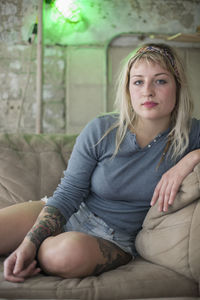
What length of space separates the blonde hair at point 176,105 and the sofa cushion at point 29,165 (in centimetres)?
53

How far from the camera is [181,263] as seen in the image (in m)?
1.23

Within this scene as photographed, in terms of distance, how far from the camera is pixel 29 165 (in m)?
1.92

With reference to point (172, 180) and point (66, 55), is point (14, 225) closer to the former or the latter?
point (172, 180)

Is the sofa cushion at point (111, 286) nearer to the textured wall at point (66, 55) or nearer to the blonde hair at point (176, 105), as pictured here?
the blonde hair at point (176, 105)

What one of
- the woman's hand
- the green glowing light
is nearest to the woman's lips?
the woman's hand

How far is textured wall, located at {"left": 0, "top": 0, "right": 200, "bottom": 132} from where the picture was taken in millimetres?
3926

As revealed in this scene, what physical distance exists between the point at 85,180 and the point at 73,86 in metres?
2.65

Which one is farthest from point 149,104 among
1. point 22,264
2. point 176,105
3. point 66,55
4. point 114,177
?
point 66,55

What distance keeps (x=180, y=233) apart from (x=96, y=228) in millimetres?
389

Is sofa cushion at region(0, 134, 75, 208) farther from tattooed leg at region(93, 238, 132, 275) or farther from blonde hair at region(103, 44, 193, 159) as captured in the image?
tattooed leg at region(93, 238, 132, 275)

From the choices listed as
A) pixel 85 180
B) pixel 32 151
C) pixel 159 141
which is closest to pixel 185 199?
pixel 159 141

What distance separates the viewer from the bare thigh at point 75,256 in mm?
1181

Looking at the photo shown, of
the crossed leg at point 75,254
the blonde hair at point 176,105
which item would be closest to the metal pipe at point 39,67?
the blonde hair at point 176,105

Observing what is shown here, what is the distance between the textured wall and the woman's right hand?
2844 mm
